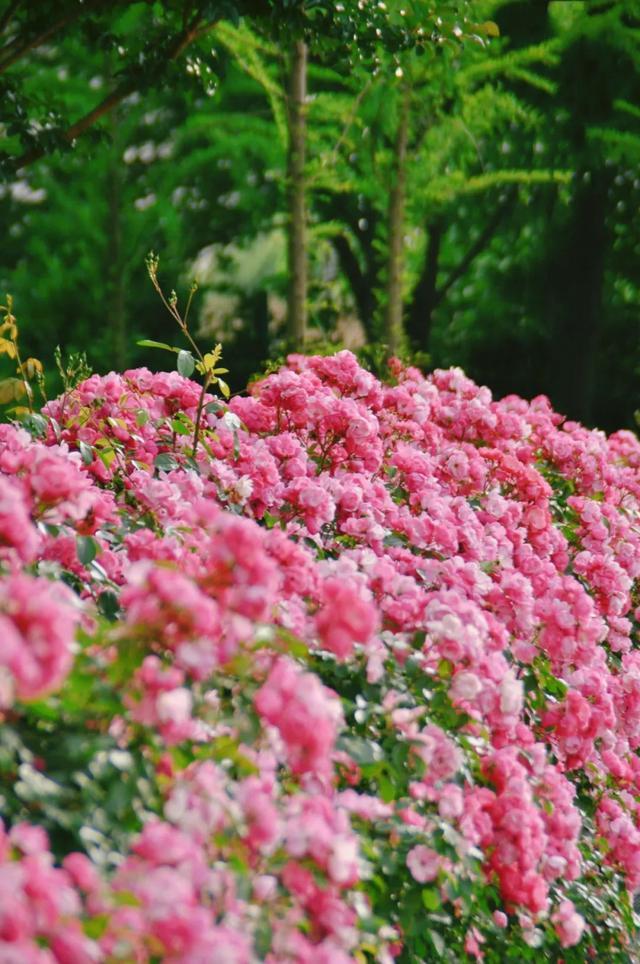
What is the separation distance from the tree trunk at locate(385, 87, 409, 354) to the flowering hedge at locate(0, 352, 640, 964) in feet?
13.7

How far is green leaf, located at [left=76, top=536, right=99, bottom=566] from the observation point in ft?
6.77

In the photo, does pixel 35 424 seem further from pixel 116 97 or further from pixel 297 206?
pixel 297 206

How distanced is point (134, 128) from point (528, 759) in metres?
8.72

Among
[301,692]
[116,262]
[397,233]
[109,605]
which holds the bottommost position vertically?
[116,262]

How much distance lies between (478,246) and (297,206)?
19.6ft

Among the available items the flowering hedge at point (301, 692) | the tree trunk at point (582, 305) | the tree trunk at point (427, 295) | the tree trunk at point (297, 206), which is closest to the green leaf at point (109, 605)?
the flowering hedge at point (301, 692)

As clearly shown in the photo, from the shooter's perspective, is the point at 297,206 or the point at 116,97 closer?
the point at 116,97

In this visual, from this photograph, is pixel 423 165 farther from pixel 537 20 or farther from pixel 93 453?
pixel 93 453

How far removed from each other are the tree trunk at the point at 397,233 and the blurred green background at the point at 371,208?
0.02 m

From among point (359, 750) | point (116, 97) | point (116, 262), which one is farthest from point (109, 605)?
point (116, 262)

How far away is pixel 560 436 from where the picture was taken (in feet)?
13.9

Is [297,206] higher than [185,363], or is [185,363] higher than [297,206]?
[185,363]

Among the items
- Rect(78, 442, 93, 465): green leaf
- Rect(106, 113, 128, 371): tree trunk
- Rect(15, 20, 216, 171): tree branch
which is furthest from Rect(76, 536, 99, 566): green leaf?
Rect(106, 113, 128, 371): tree trunk

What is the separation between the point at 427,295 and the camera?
12281 mm
